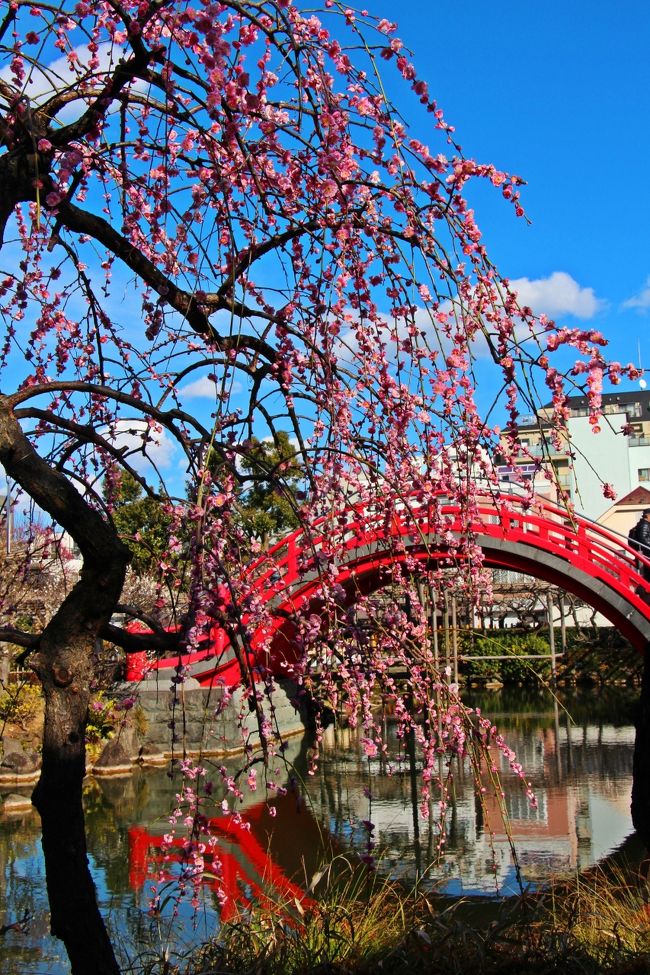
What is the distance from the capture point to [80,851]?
341 centimetres

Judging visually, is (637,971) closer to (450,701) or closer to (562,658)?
(450,701)

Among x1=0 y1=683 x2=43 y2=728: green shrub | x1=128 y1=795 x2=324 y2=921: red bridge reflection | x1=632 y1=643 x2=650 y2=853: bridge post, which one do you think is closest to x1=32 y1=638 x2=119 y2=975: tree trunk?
x1=128 y1=795 x2=324 y2=921: red bridge reflection

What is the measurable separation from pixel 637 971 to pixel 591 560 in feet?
33.2

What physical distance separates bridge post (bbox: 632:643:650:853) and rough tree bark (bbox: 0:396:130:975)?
13.6 ft

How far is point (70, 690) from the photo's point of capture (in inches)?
136

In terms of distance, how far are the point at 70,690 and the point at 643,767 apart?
177 inches

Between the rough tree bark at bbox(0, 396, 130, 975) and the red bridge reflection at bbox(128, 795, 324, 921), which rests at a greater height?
the rough tree bark at bbox(0, 396, 130, 975)

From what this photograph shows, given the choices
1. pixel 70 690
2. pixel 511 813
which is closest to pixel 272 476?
pixel 70 690

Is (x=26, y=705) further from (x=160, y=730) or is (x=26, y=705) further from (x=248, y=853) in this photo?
(x=248, y=853)

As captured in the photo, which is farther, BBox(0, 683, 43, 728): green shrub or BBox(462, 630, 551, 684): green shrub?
BBox(462, 630, 551, 684): green shrub

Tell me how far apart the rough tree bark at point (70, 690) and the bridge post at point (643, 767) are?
13.6ft

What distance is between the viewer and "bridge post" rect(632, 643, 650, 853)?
21.4 feet

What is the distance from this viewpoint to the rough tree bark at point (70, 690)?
11.0 ft

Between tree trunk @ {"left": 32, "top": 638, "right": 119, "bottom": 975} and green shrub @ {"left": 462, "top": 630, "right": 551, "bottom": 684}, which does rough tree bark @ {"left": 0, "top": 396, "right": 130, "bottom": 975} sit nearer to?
tree trunk @ {"left": 32, "top": 638, "right": 119, "bottom": 975}
